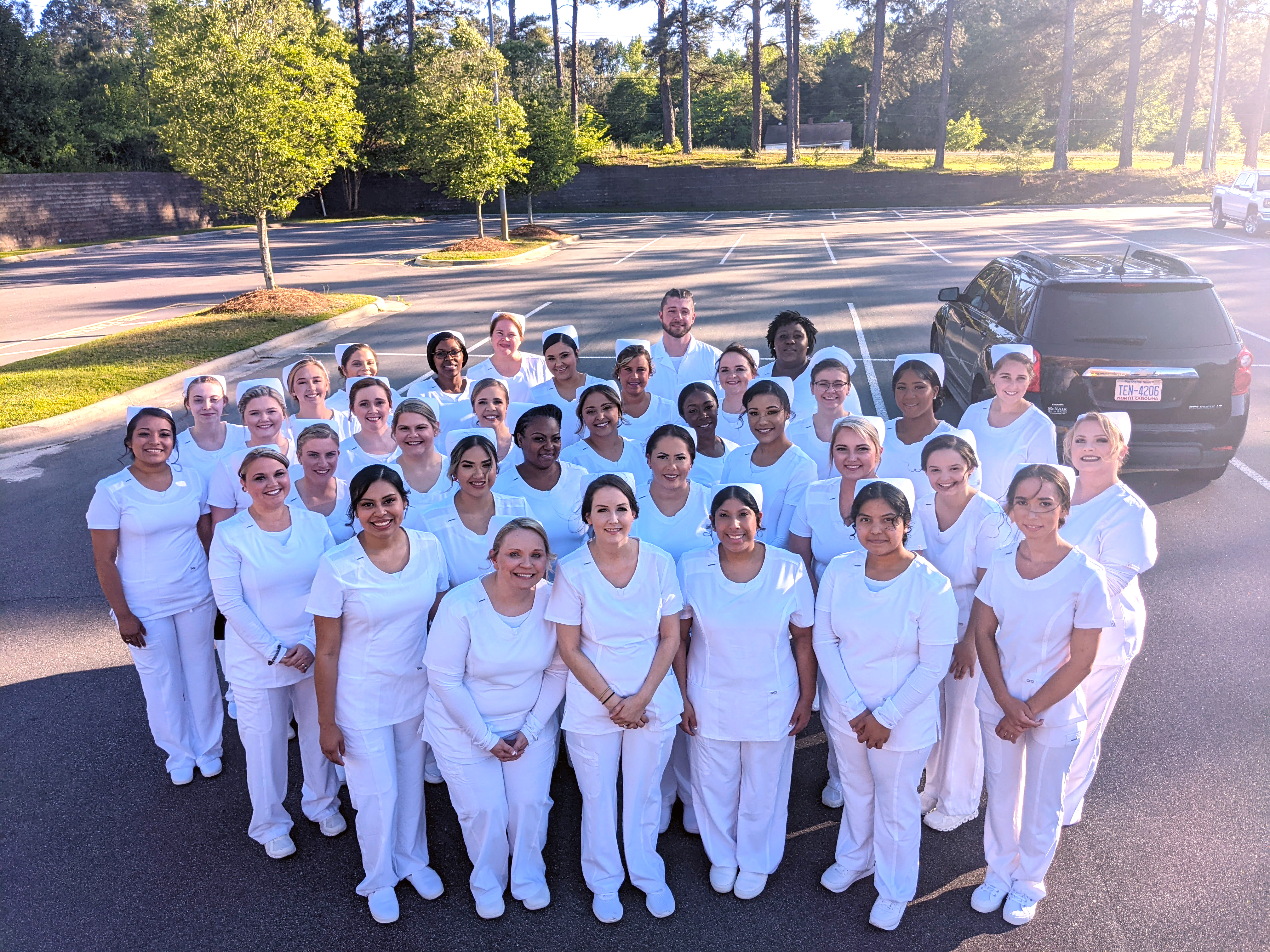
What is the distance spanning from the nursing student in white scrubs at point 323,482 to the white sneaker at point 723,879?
237 cm

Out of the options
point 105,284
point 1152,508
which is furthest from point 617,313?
point 105,284

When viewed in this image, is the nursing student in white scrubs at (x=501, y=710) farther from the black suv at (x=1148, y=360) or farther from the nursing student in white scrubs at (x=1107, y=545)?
the black suv at (x=1148, y=360)

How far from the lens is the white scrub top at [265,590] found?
13.7ft

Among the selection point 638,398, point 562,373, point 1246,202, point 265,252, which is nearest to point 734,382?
point 638,398

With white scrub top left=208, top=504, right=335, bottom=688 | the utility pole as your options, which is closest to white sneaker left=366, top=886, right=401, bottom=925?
white scrub top left=208, top=504, right=335, bottom=688

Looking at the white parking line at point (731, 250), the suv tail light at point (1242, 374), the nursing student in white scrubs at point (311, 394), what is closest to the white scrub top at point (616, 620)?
the nursing student in white scrubs at point (311, 394)

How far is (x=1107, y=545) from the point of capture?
4.00 m

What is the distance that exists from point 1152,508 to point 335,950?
736 centimetres

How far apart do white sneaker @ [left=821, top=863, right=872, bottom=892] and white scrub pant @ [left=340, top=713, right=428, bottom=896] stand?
1.78 meters

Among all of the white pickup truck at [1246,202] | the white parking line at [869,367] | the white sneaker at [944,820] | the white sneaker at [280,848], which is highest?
the white pickup truck at [1246,202]

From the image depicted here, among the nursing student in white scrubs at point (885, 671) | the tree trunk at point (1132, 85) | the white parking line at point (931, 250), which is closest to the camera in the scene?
the nursing student in white scrubs at point (885, 671)

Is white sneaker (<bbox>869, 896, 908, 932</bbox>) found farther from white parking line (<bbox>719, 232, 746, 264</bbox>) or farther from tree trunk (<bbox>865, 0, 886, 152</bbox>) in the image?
tree trunk (<bbox>865, 0, 886, 152</bbox>)

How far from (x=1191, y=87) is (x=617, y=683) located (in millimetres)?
55910

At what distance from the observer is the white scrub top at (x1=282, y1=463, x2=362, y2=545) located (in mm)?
4684
